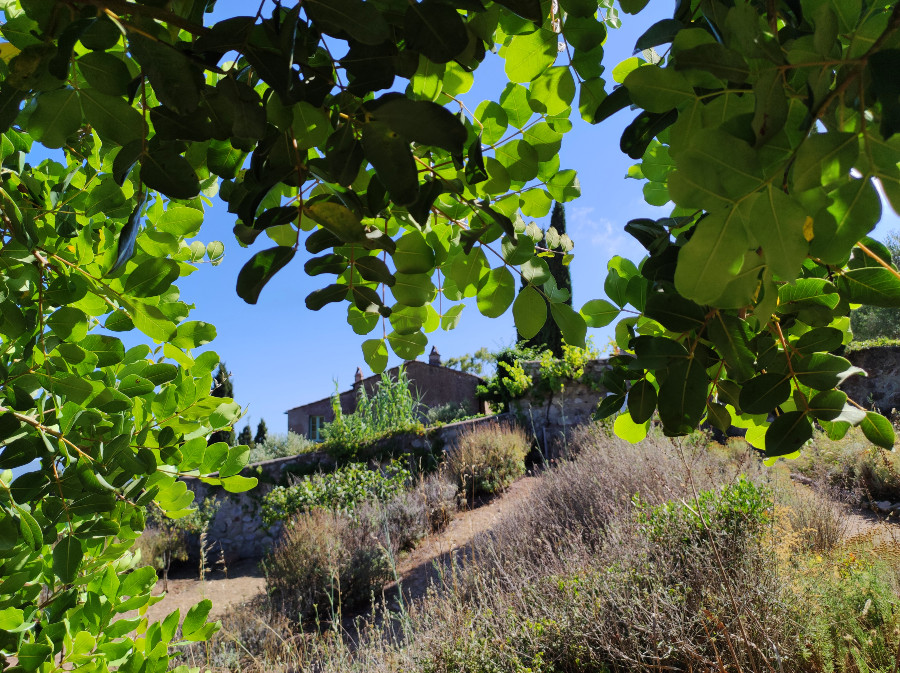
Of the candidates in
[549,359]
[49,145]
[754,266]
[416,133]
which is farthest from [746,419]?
[549,359]

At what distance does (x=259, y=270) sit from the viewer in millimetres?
527

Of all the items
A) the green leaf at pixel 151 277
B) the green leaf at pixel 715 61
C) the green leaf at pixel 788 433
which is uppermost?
the green leaf at pixel 151 277

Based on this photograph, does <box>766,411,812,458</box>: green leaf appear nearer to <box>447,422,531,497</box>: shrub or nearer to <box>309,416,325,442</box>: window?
<box>447,422,531,497</box>: shrub

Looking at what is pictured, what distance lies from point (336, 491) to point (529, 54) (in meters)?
7.40

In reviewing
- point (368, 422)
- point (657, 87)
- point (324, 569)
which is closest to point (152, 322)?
point (657, 87)

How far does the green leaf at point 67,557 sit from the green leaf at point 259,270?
67 centimetres

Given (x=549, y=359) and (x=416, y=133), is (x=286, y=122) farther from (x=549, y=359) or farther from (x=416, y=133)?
(x=549, y=359)

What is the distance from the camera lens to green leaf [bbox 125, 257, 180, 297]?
0.77 meters

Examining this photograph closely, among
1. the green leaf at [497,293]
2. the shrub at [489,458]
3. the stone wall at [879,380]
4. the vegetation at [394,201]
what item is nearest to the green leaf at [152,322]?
the vegetation at [394,201]

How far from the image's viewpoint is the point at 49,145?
1.98 feet

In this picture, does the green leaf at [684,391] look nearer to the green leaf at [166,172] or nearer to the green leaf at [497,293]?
the green leaf at [497,293]

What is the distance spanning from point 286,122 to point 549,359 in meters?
8.50

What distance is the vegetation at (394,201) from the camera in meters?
0.38

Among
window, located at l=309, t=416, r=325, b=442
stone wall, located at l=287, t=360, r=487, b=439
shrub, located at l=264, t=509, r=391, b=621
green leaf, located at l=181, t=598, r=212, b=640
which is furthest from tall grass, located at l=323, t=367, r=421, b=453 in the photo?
window, located at l=309, t=416, r=325, b=442
